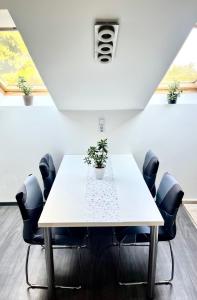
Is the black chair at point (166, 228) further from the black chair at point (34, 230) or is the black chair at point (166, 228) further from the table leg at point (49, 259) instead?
the table leg at point (49, 259)

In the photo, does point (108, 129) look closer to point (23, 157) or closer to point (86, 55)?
point (23, 157)

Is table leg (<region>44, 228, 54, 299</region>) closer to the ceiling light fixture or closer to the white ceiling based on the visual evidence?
the ceiling light fixture

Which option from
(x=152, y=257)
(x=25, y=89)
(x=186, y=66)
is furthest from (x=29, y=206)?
(x=186, y=66)

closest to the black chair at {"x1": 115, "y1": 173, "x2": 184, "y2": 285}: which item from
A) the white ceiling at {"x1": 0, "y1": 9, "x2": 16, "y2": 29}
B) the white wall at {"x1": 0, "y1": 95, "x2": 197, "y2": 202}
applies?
the white wall at {"x1": 0, "y1": 95, "x2": 197, "y2": 202}

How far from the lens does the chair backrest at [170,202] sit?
2117 millimetres

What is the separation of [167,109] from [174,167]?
800 millimetres

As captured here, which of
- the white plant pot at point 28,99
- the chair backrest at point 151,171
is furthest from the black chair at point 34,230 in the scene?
the white plant pot at point 28,99

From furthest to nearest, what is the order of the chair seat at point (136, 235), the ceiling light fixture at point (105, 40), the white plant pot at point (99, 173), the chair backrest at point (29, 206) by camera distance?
the white plant pot at point (99, 173) < the chair seat at point (136, 235) < the chair backrest at point (29, 206) < the ceiling light fixture at point (105, 40)

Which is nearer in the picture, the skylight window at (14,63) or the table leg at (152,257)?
the table leg at (152,257)

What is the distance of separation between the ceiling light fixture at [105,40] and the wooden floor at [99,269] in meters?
1.86

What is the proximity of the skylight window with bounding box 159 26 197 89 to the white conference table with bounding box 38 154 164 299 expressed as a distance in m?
1.43

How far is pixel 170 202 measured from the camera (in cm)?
220

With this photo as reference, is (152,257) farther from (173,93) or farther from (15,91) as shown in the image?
(15,91)

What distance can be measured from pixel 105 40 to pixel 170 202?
52.3 inches
